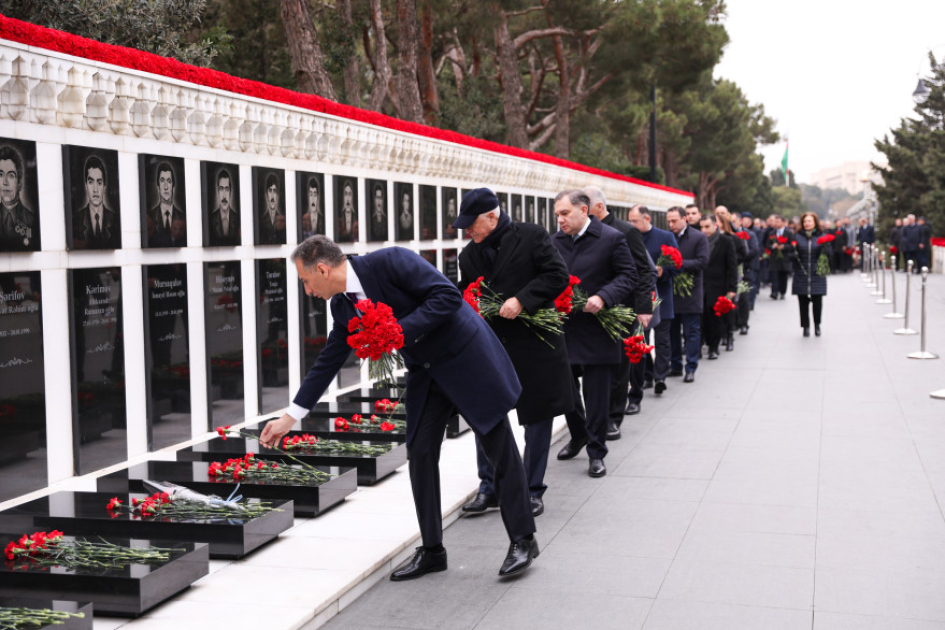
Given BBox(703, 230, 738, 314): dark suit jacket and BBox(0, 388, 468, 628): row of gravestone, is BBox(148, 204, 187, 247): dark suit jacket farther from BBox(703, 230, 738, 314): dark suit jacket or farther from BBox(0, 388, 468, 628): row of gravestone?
BBox(703, 230, 738, 314): dark suit jacket

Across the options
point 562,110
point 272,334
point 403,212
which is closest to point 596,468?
point 272,334

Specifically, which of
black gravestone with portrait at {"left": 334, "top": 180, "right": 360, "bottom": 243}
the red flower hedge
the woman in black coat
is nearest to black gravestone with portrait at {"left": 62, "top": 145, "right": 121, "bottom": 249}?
the red flower hedge

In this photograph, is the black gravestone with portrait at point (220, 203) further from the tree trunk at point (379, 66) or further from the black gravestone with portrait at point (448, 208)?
the tree trunk at point (379, 66)

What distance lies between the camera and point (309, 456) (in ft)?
22.2

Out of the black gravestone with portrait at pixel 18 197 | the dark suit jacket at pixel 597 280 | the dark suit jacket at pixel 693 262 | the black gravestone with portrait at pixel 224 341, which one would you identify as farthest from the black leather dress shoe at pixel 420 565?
the dark suit jacket at pixel 693 262

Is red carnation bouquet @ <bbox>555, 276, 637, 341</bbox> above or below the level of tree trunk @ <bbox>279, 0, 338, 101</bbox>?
below

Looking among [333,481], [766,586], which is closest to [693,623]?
[766,586]

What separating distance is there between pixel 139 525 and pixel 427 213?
764 cm

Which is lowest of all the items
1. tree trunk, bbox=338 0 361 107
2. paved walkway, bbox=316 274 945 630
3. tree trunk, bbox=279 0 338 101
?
paved walkway, bbox=316 274 945 630

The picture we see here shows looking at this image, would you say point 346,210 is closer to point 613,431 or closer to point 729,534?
point 613,431

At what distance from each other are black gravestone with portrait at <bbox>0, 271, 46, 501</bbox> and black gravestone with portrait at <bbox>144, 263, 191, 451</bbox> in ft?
3.59

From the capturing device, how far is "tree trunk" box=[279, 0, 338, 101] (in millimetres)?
15000

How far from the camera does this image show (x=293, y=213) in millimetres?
9344

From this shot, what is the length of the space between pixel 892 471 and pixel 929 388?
406cm
